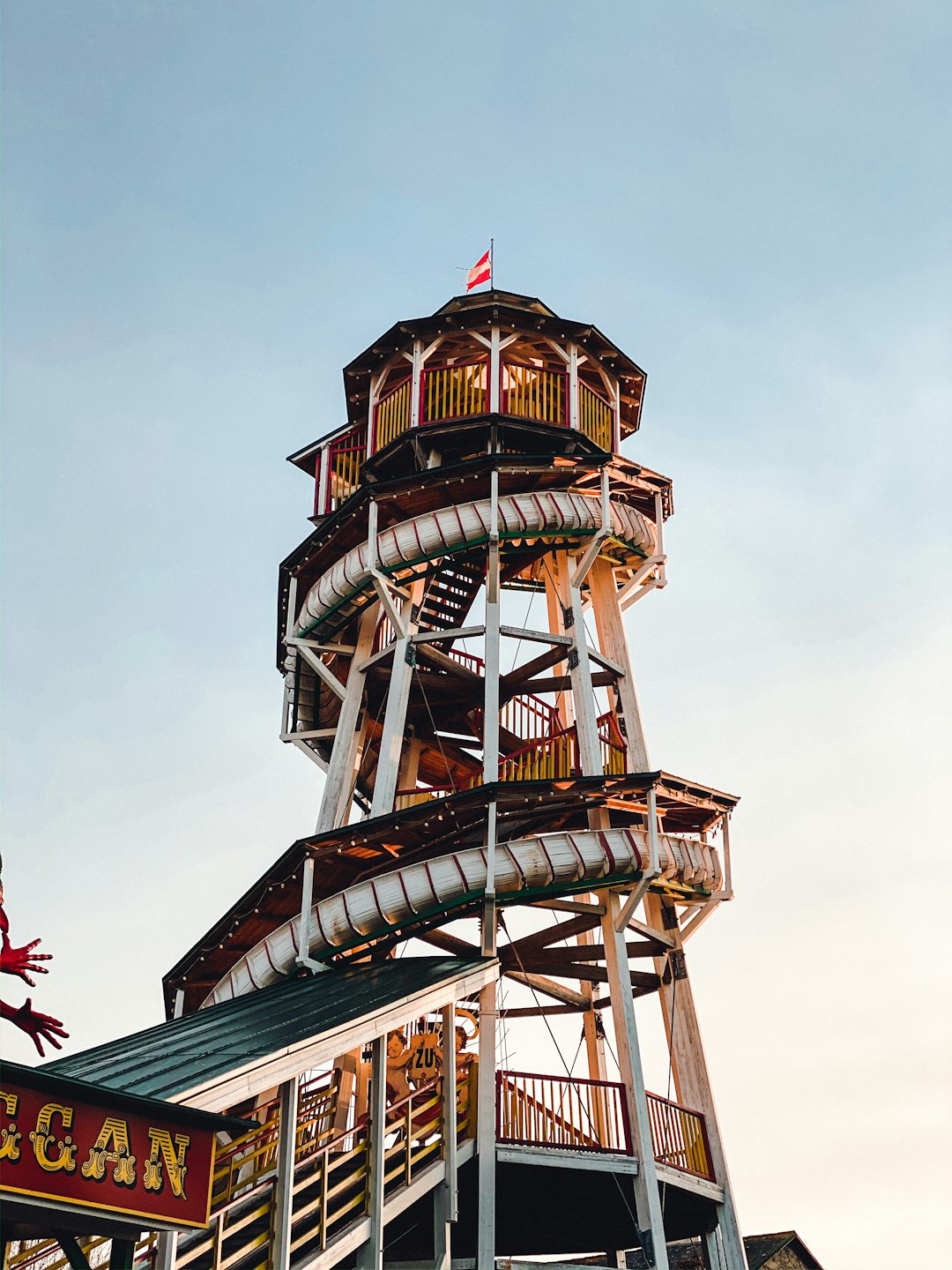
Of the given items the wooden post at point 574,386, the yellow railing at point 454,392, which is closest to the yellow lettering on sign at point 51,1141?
the yellow railing at point 454,392

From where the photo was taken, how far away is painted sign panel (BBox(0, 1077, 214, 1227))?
11898mm

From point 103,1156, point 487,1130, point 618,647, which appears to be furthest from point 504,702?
point 103,1156

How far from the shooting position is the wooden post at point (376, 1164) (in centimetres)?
1825

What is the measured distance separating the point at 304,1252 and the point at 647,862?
8.67 meters

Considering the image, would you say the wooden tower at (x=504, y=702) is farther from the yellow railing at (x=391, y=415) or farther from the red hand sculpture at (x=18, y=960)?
the red hand sculpture at (x=18, y=960)

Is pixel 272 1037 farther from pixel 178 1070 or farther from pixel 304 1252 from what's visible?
pixel 304 1252

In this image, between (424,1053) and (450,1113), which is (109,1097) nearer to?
(450,1113)

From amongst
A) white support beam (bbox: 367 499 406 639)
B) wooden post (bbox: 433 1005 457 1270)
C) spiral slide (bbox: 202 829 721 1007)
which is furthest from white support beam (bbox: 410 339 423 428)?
wooden post (bbox: 433 1005 457 1270)

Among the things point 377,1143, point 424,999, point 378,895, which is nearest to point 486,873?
point 378,895

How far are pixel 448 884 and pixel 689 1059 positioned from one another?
5.55m

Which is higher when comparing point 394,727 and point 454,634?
point 454,634

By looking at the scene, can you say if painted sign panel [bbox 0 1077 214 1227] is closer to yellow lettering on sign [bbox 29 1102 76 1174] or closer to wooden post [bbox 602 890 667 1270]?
yellow lettering on sign [bbox 29 1102 76 1174]

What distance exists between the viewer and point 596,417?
31719mm

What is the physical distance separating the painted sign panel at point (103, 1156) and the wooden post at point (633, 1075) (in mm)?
9882
